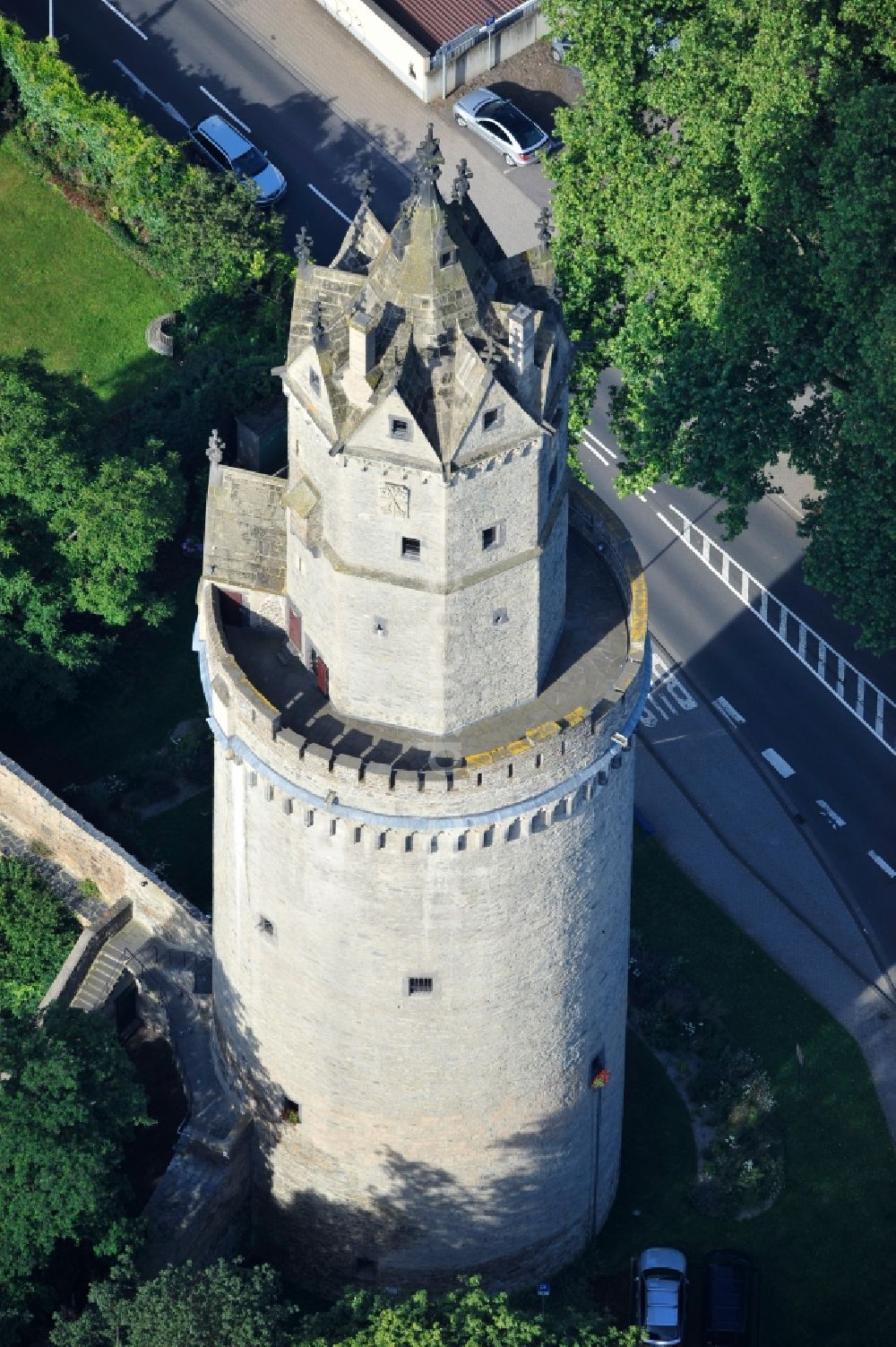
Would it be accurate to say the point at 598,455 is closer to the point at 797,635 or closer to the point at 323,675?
the point at 797,635

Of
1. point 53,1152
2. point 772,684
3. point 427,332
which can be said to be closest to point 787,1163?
point 772,684

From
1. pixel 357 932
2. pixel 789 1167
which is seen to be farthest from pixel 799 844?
pixel 357 932

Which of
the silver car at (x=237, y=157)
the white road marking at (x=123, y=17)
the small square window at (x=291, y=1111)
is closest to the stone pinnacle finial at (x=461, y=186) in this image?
the small square window at (x=291, y=1111)

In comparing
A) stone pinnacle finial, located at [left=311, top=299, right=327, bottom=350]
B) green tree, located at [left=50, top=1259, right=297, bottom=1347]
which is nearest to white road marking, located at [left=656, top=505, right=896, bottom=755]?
green tree, located at [left=50, top=1259, right=297, bottom=1347]

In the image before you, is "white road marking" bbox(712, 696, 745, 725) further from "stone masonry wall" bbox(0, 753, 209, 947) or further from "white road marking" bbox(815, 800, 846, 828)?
"stone masonry wall" bbox(0, 753, 209, 947)

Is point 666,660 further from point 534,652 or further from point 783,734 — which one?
point 534,652

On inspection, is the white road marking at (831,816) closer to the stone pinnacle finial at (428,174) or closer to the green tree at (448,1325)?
the green tree at (448,1325)
